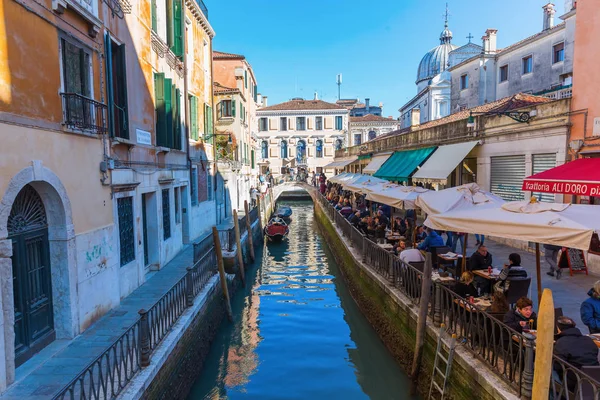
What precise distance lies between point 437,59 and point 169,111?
147 feet

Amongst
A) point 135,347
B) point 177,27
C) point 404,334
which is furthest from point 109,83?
point 404,334

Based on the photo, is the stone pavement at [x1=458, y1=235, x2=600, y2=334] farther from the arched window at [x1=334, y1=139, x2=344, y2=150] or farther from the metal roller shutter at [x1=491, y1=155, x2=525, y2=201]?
the arched window at [x1=334, y1=139, x2=344, y2=150]

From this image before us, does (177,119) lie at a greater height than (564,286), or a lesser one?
greater

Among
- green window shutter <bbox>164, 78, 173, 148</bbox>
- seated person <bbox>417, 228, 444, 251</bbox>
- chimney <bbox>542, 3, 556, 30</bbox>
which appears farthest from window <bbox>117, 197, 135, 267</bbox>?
chimney <bbox>542, 3, 556, 30</bbox>

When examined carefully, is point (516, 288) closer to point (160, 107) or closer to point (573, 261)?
point (573, 261)

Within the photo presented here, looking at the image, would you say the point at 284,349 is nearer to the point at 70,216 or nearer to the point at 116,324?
the point at 116,324

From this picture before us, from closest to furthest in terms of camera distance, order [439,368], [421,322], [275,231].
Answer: [439,368]
[421,322]
[275,231]

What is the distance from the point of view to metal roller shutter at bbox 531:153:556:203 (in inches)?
445

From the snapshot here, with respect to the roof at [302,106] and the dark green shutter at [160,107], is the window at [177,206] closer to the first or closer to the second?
the dark green shutter at [160,107]

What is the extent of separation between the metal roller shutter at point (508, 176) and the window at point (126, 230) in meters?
11.3

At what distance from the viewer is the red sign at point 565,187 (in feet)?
27.3

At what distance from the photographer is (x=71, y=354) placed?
6.29 m

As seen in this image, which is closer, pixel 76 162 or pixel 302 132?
pixel 76 162

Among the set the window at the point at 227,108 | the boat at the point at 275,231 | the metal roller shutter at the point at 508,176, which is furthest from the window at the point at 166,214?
the window at the point at 227,108
